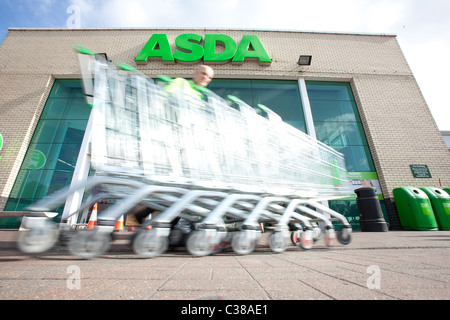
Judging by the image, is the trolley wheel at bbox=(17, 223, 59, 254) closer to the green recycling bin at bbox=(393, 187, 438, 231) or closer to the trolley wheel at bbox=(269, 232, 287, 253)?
the trolley wheel at bbox=(269, 232, 287, 253)

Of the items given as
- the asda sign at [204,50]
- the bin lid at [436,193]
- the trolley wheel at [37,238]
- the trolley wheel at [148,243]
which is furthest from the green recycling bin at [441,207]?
the trolley wheel at [37,238]

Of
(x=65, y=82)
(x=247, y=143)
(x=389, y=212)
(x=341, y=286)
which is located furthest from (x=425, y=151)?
(x=65, y=82)

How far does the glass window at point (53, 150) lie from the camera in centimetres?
693

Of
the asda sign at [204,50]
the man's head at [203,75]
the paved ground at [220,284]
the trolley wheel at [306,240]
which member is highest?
the asda sign at [204,50]

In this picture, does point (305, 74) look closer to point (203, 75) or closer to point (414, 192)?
Answer: point (414, 192)

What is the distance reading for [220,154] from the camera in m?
2.66

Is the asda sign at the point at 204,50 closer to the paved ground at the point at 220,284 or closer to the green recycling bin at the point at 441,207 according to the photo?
the green recycling bin at the point at 441,207

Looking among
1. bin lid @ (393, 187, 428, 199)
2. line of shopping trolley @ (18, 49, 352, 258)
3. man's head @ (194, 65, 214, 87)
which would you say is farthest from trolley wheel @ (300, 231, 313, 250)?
bin lid @ (393, 187, 428, 199)

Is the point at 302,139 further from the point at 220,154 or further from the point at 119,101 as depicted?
the point at 119,101

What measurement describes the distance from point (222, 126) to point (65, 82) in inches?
393

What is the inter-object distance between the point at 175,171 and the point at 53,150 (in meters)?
7.94

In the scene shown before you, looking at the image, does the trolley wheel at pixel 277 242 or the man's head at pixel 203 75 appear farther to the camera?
the man's head at pixel 203 75

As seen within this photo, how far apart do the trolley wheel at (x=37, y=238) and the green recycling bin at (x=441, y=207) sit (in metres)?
9.14

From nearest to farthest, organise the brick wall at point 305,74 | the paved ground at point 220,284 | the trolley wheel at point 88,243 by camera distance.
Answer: the paved ground at point 220,284, the trolley wheel at point 88,243, the brick wall at point 305,74
